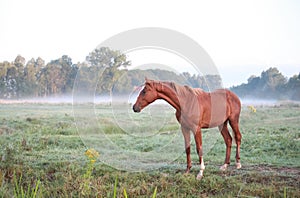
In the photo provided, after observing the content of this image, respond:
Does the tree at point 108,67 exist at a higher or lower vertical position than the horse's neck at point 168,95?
higher

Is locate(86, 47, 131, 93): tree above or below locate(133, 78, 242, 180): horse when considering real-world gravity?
above

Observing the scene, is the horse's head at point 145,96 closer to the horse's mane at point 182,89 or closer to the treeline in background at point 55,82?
the horse's mane at point 182,89

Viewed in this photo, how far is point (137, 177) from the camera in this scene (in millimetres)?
4477

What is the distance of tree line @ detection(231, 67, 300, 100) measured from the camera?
36.0 ft

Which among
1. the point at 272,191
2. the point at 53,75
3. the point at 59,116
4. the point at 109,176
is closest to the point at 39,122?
the point at 59,116

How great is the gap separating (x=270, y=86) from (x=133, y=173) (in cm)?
811

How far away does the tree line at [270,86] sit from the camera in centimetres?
1098

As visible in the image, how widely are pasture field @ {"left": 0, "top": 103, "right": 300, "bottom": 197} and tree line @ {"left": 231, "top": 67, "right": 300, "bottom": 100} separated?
6.35 ft

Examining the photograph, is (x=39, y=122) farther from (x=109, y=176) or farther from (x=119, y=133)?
(x=109, y=176)

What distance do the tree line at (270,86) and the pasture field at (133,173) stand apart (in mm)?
1935

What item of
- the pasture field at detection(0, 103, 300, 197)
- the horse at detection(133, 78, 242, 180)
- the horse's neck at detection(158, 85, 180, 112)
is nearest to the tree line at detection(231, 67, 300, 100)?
the pasture field at detection(0, 103, 300, 197)

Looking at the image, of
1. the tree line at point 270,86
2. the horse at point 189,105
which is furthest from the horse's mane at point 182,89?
the tree line at point 270,86

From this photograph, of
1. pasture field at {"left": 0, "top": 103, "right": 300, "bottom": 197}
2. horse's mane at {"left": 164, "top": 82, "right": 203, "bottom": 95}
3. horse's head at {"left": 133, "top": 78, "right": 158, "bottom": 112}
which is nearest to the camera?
pasture field at {"left": 0, "top": 103, "right": 300, "bottom": 197}

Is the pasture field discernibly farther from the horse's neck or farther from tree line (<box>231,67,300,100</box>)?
tree line (<box>231,67,300,100</box>)
